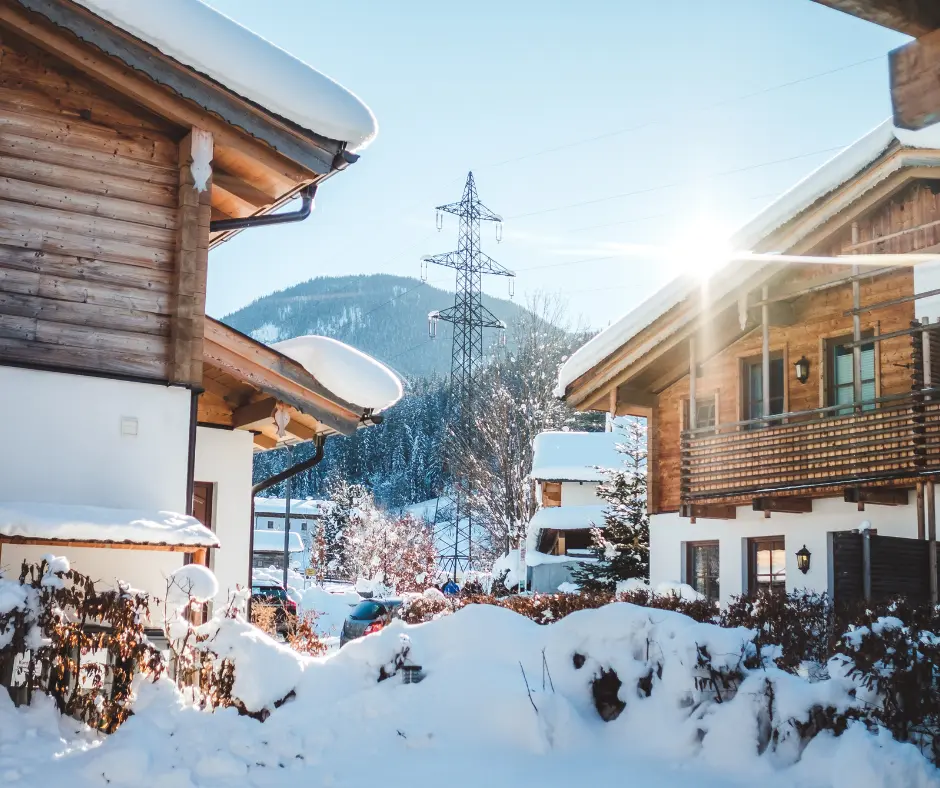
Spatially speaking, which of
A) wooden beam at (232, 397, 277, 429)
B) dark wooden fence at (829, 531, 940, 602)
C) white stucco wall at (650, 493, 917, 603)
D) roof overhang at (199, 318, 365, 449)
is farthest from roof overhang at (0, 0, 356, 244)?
white stucco wall at (650, 493, 917, 603)

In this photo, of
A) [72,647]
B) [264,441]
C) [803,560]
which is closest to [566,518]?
[803,560]

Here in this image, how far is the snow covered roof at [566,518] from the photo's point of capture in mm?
37281

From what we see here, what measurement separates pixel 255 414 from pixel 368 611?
1061cm

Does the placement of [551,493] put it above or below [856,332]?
below

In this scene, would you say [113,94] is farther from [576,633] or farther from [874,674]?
[874,674]

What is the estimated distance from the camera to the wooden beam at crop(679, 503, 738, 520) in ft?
63.6

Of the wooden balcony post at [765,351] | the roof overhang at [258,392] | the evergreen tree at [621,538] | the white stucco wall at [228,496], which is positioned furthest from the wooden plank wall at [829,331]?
the white stucco wall at [228,496]

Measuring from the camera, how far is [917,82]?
12.3 feet

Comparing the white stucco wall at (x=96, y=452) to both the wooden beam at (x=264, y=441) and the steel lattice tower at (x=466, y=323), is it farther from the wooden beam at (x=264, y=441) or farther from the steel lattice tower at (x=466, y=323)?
the steel lattice tower at (x=466, y=323)

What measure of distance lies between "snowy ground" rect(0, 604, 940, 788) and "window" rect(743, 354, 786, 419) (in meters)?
11.6

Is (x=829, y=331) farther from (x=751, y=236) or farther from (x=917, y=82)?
(x=917, y=82)

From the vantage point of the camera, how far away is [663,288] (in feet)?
62.9

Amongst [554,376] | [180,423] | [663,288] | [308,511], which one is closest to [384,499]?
[308,511]

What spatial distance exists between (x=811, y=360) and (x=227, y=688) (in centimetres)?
1316
